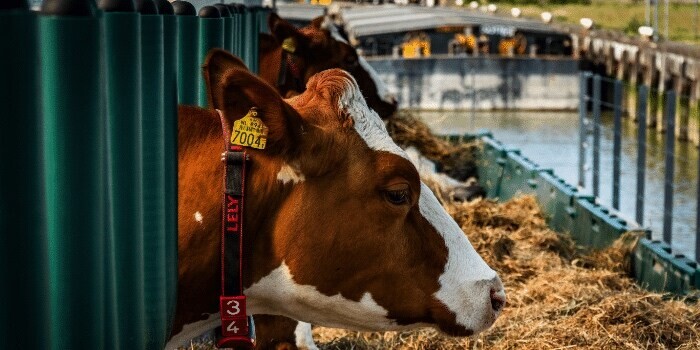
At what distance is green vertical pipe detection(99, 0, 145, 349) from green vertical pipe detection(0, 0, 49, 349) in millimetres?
382

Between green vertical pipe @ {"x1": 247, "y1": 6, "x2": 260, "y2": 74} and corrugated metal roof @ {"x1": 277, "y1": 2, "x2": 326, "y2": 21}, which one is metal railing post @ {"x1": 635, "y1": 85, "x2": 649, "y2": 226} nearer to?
green vertical pipe @ {"x1": 247, "y1": 6, "x2": 260, "y2": 74}

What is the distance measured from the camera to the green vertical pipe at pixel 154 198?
3.00 meters

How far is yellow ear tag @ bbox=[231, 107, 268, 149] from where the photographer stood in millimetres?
2994

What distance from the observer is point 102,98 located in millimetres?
2395

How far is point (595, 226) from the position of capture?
9211 mm

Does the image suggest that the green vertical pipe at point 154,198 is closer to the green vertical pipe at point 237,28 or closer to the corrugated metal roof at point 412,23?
the green vertical pipe at point 237,28

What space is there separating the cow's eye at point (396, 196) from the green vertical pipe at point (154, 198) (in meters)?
0.58

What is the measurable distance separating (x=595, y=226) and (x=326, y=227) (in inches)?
250

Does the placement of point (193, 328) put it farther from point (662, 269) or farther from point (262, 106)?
point (662, 269)

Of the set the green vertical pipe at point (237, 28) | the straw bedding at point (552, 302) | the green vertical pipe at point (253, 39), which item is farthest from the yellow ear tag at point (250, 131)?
the green vertical pipe at point (253, 39)

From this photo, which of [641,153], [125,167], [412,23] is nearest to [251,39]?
[125,167]

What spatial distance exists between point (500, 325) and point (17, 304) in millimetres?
4371

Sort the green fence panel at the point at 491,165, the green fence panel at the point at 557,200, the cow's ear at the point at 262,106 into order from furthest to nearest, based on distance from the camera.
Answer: the green fence panel at the point at 491,165 < the green fence panel at the point at 557,200 < the cow's ear at the point at 262,106

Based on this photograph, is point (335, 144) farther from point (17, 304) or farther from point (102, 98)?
point (17, 304)
